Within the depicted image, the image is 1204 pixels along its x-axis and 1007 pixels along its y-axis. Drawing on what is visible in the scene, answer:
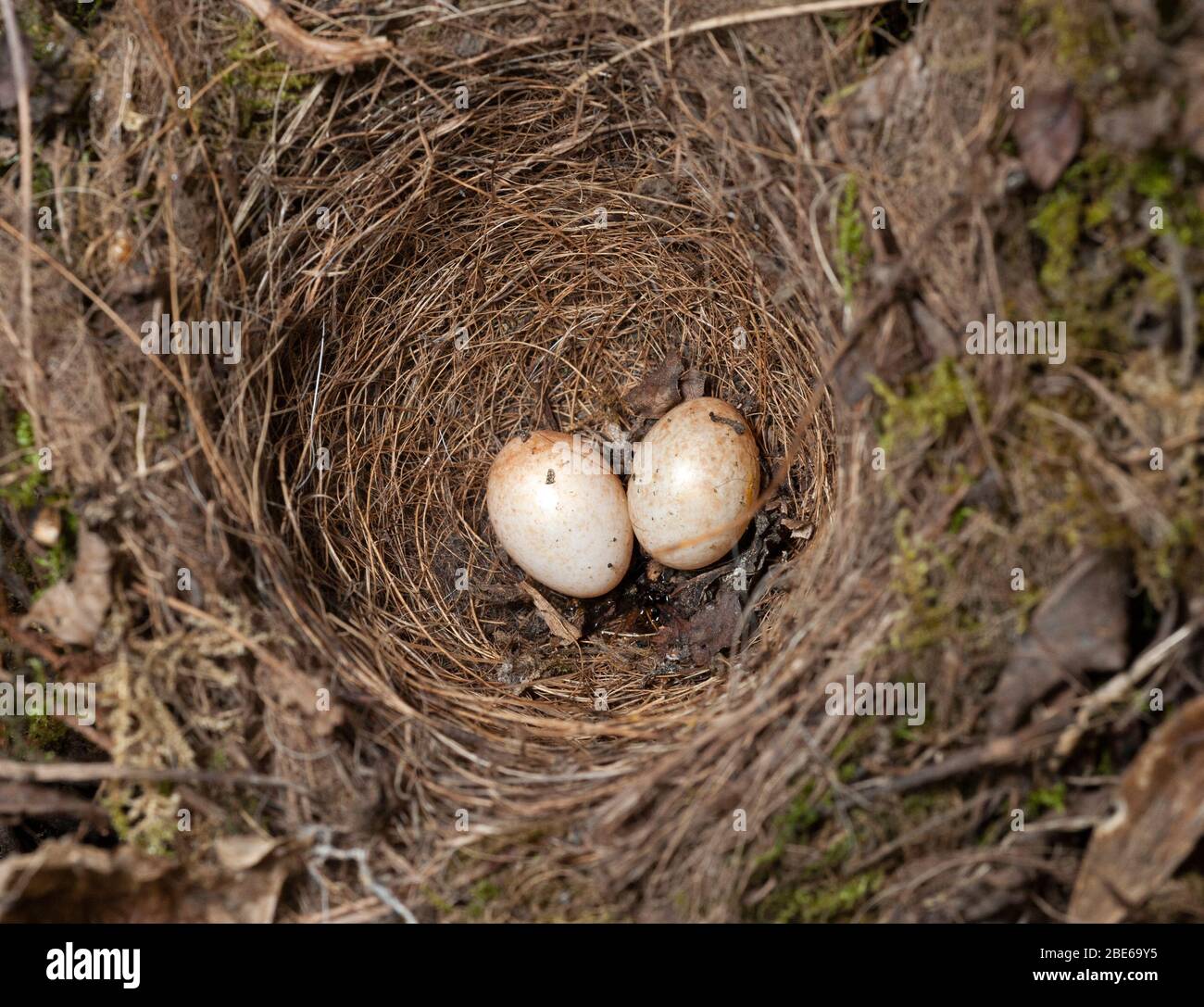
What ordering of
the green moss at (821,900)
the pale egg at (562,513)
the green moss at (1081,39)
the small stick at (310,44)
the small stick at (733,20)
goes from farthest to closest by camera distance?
the pale egg at (562,513), the small stick at (310,44), the small stick at (733,20), the green moss at (821,900), the green moss at (1081,39)

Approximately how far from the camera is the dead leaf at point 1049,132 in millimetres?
1805

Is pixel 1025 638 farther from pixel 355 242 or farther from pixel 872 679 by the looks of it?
pixel 355 242

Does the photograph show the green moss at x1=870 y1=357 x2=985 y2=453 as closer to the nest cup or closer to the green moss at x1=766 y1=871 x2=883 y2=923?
the nest cup

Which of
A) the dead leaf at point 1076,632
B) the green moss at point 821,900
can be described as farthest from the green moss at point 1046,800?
the green moss at point 821,900

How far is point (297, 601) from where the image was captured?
2270 mm

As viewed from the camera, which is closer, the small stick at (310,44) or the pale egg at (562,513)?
the small stick at (310,44)

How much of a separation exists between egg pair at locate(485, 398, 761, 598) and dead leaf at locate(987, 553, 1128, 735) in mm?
868

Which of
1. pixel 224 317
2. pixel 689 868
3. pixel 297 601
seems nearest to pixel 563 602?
pixel 297 601

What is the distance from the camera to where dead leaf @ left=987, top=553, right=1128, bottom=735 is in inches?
71.6

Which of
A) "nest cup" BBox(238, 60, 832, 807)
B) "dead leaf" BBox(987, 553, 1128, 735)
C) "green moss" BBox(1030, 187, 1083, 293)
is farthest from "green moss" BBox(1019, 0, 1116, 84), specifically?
"dead leaf" BBox(987, 553, 1128, 735)

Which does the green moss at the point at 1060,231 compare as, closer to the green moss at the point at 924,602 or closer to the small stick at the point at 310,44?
the green moss at the point at 924,602

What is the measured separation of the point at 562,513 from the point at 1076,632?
4.33 feet

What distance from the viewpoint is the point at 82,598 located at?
208 centimetres

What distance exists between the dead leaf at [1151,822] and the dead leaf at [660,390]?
61.5 inches
